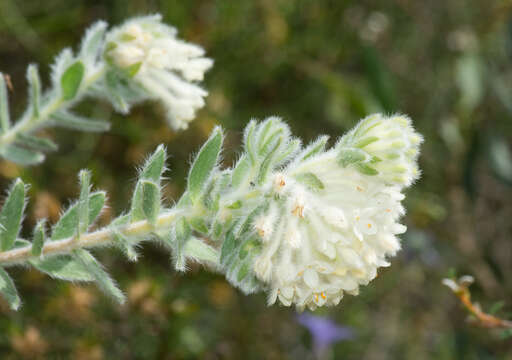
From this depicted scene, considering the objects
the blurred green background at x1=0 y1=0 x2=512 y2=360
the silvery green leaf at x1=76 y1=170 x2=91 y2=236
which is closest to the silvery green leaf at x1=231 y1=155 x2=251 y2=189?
the silvery green leaf at x1=76 y1=170 x2=91 y2=236

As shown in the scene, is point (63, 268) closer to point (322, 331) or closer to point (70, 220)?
point (70, 220)

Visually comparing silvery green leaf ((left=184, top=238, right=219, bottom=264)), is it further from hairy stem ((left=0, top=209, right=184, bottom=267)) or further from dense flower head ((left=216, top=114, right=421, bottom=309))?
dense flower head ((left=216, top=114, right=421, bottom=309))

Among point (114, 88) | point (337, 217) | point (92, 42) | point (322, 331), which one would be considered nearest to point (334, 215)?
point (337, 217)

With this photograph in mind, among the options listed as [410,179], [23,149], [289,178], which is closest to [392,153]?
[410,179]

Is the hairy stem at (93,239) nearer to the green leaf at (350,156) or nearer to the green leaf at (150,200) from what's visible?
the green leaf at (150,200)

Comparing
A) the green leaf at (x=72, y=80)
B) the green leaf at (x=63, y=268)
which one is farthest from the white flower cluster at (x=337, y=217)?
the green leaf at (x=72, y=80)
